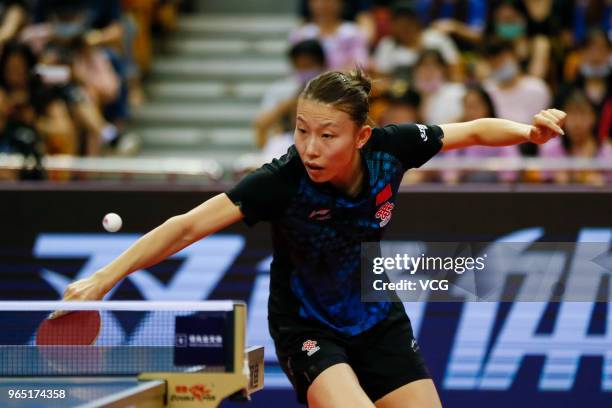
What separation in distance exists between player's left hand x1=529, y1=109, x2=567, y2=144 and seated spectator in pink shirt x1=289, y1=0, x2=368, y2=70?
540 centimetres

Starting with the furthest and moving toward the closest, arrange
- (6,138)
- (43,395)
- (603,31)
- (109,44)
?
1. (109,44)
2. (603,31)
3. (6,138)
4. (43,395)

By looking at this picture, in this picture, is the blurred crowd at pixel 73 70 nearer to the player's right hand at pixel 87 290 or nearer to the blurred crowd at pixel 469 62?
the blurred crowd at pixel 469 62

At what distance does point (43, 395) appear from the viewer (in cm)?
459

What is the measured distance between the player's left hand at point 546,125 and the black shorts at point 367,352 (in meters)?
1.01

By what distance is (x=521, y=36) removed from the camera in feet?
34.9

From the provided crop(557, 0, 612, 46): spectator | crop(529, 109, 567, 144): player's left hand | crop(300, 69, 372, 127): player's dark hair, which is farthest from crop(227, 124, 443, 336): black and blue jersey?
crop(557, 0, 612, 46): spectator

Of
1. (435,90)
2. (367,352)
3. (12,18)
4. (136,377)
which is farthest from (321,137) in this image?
(12,18)

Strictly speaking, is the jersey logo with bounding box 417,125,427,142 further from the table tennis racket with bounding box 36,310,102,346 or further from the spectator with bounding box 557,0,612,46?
the spectator with bounding box 557,0,612,46

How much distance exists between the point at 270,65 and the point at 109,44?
1.77 meters

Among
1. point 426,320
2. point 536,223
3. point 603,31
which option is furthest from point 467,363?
point 603,31

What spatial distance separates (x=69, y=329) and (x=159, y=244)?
1.60ft

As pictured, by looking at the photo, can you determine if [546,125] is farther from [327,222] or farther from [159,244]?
[159,244]

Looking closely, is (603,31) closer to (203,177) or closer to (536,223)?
(536,223)

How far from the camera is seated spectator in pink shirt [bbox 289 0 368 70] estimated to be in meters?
10.5
